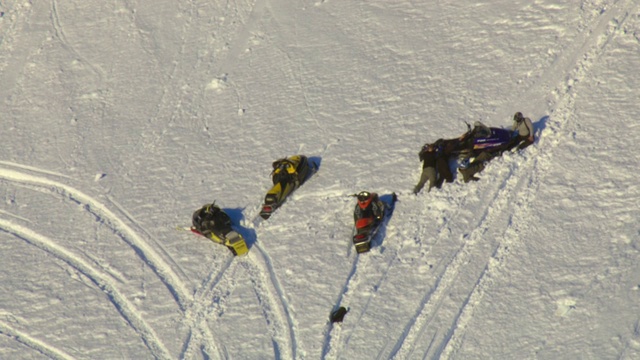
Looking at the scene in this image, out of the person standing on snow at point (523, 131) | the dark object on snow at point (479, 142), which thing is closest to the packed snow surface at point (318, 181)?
the person standing on snow at point (523, 131)

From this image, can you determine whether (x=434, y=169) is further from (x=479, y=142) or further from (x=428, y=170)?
(x=479, y=142)

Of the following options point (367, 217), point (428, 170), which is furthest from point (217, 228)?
point (428, 170)

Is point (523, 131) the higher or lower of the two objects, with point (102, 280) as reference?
higher

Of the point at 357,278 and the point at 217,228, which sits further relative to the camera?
the point at 217,228

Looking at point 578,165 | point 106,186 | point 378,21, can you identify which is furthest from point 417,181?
point 106,186

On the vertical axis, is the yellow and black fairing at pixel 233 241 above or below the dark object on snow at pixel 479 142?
below

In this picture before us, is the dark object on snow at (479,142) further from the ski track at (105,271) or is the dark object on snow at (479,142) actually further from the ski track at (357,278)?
the ski track at (105,271)

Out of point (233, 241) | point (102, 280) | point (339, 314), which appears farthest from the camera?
point (102, 280)
